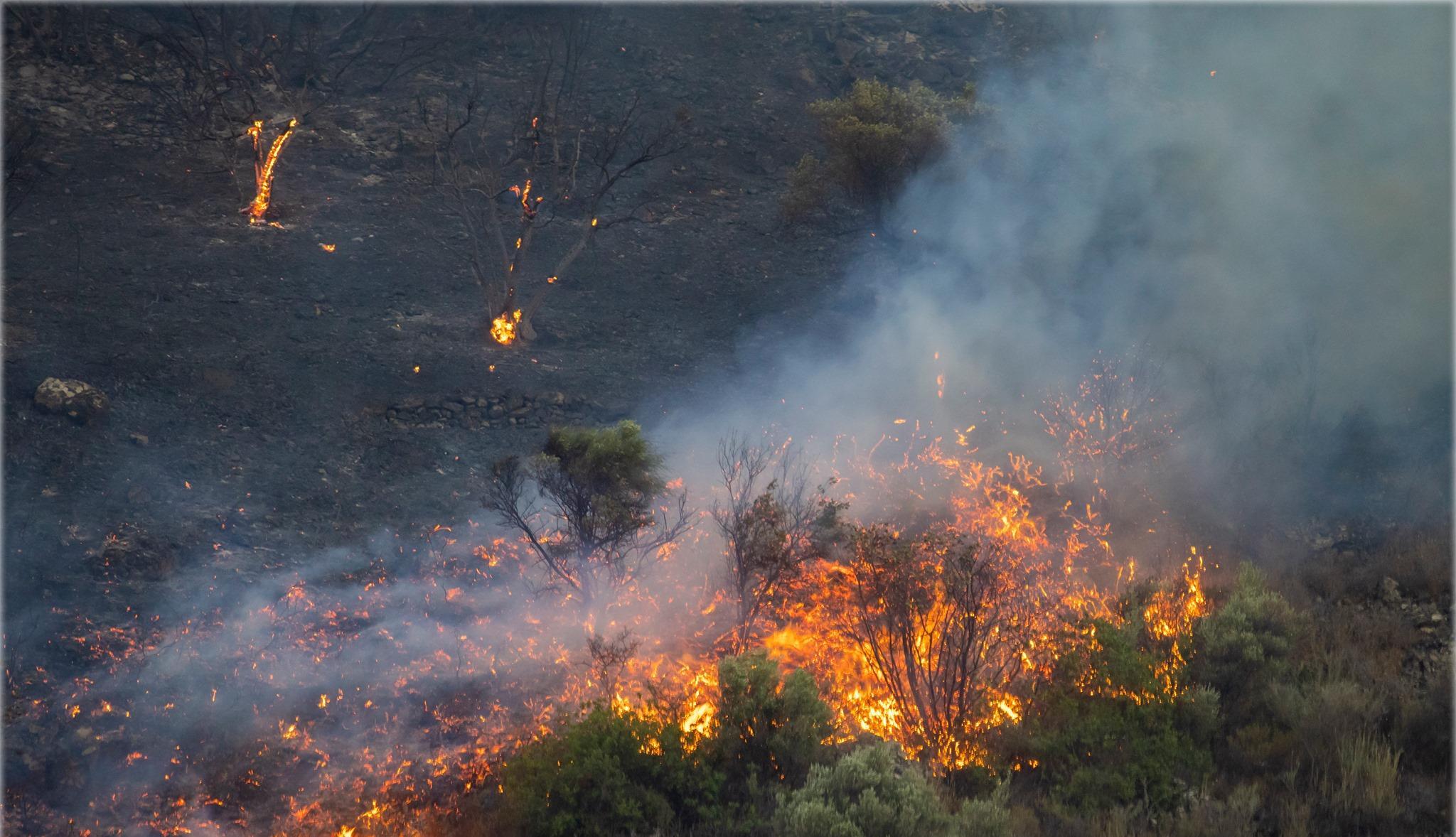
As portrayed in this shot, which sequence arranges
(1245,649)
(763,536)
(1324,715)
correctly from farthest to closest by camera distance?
1. (763,536)
2. (1245,649)
3. (1324,715)

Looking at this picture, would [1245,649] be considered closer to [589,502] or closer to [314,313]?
[589,502]

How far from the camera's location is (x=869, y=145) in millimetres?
18828

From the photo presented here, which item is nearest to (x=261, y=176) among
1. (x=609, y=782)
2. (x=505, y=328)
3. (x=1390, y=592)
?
(x=505, y=328)

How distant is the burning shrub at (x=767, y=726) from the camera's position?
823 centimetres

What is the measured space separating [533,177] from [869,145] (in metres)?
6.13

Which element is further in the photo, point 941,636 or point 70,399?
point 70,399

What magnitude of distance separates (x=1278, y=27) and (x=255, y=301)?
21.0 metres

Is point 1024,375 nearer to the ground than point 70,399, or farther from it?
farther from it

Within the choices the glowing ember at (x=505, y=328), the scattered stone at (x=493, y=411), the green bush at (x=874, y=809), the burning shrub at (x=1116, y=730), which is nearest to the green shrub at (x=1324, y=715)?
the burning shrub at (x=1116, y=730)

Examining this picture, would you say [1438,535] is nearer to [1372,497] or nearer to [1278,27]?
[1372,497]

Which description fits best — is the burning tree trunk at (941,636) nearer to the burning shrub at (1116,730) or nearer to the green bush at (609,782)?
the burning shrub at (1116,730)

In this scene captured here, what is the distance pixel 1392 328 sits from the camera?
1656cm

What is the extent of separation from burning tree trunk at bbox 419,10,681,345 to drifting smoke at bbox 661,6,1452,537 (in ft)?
12.2

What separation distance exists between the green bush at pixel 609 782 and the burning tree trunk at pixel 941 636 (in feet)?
7.71
